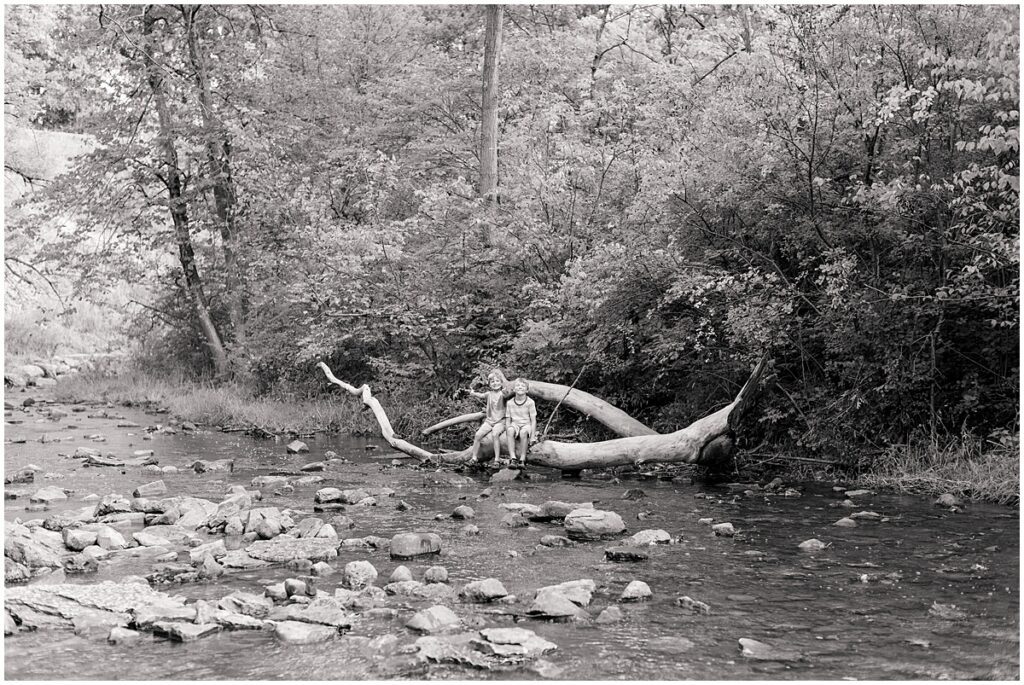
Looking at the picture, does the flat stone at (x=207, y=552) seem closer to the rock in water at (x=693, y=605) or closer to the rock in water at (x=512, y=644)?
the rock in water at (x=512, y=644)

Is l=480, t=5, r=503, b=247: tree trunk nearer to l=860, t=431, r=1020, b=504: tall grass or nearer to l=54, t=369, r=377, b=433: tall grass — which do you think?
l=54, t=369, r=377, b=433: tall grass

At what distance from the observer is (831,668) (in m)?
6.02

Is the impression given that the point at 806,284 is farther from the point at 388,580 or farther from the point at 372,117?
the point at 372,117

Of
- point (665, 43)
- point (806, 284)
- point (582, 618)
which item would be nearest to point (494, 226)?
point (806, 284)

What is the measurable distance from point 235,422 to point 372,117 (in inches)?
363

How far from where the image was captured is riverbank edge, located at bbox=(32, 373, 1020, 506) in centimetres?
1205

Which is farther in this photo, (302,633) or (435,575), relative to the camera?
(435,575)

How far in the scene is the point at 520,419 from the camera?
14.4m

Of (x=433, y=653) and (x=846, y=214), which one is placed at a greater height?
(x=846, y=214)

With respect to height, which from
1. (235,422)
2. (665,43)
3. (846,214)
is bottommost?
(235,422)

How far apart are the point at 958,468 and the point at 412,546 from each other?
6989mm

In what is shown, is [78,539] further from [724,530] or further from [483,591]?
[724,530]

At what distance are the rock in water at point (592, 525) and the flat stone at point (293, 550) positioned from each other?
225cm

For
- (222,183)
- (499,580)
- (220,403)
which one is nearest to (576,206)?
(220,403)
